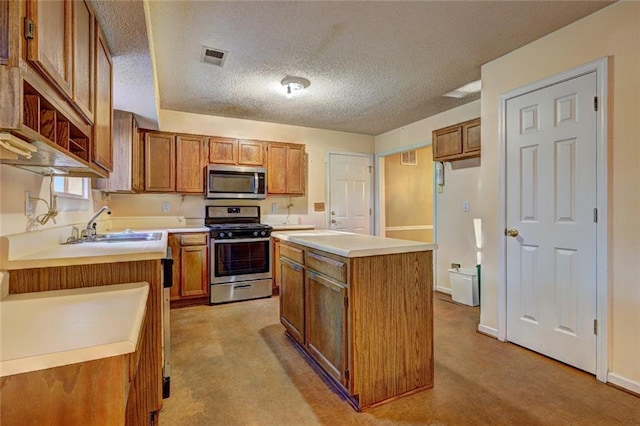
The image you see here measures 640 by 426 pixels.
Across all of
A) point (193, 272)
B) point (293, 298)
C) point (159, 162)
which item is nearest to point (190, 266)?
point (193, 272)

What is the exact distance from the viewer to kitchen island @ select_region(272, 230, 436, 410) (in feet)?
5.88

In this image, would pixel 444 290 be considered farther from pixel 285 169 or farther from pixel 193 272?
pixel 193 272

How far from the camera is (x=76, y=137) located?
5.04 ft

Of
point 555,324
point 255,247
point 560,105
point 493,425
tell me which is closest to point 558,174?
point 560,105

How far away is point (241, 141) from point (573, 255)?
12.3 ft

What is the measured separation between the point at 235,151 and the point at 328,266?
2.83m

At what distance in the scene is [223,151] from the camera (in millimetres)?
4238

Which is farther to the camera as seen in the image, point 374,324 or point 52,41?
point 374,324

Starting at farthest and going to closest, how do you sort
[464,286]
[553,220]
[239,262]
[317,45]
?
[239,262] < [464,286] < [317,45] < [553,220]

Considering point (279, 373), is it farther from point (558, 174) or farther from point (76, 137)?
point (558, 174)

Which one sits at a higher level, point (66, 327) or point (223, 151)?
point (223, 151)

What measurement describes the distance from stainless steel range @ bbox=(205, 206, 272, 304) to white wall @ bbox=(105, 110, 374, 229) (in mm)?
599

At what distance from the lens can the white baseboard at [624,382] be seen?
192 centimetres

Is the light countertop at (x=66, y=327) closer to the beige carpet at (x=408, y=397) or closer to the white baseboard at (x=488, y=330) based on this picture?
the beige carpet at (x=408, y=397)
